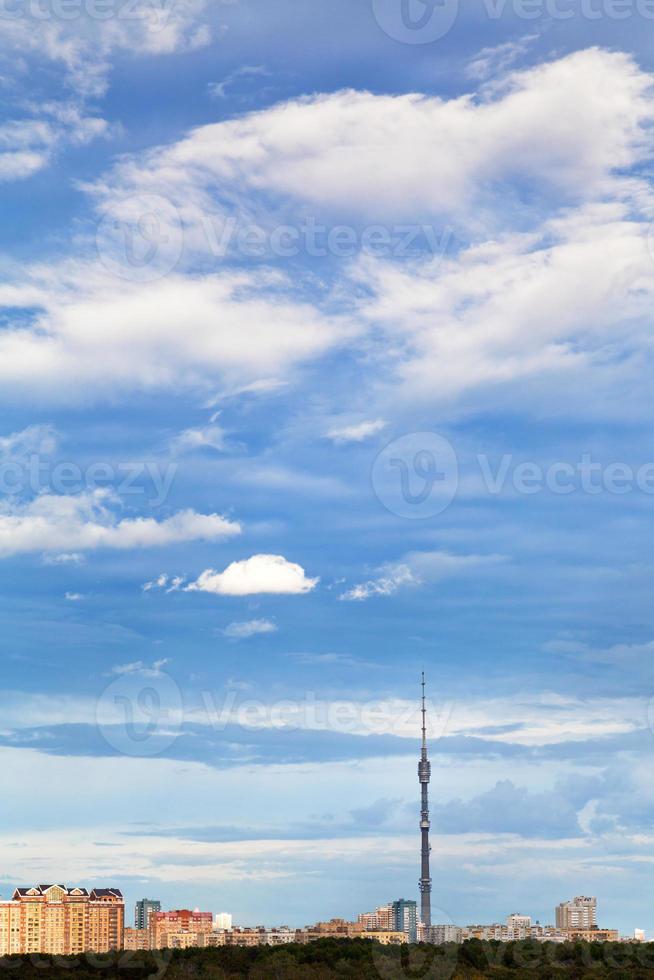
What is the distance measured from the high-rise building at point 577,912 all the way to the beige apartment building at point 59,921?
57046mm

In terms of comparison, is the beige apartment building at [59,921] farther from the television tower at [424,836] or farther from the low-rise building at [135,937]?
the television tower at [424,836]

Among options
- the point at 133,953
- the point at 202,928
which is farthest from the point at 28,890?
the point at 133,953

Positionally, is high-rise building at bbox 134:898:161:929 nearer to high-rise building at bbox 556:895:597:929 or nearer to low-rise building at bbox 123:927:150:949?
low-rise building at bbox 123:927:150:949

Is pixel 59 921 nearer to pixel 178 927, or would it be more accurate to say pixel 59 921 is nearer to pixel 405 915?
pixel 178 927

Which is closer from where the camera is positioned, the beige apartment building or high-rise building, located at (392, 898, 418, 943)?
the beige apartment building

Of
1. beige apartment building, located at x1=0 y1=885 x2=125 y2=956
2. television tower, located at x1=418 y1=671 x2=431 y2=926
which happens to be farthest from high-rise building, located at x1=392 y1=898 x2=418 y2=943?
beige apartment building, located at x1=0 y1=885 x2=125 y2=956

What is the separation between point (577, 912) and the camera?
5979 inches

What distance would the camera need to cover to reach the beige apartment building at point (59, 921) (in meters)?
124

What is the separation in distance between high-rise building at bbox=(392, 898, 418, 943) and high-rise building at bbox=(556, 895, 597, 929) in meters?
19.9

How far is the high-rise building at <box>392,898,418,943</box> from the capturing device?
16332 cm

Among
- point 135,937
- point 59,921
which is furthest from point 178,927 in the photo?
point 59,921

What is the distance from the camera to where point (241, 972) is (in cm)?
4525

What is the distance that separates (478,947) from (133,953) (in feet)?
46.4

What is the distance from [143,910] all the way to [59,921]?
93.1 feet
